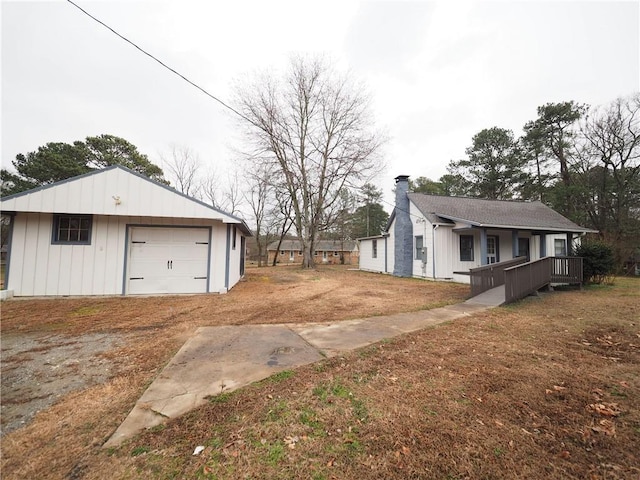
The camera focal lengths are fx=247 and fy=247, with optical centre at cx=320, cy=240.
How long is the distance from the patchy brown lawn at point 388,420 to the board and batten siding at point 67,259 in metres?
5.44

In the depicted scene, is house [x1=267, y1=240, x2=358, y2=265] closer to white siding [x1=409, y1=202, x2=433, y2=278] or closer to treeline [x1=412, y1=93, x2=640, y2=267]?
treeline [x1=412, y1=93, x2=640, y2=267]

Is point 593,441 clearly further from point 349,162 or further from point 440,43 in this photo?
point 349,162

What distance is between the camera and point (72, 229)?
7.71m

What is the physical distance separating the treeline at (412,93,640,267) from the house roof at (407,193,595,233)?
4051mm

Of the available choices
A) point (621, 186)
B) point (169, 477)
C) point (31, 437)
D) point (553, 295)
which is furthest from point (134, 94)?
point (621, 186)

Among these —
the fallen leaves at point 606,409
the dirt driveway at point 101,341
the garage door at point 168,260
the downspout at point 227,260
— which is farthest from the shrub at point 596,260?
the garage door at point 168,260

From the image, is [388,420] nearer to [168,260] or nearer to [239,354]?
[239,354]

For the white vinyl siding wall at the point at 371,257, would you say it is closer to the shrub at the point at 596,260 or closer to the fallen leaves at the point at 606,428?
the shrub at the point at 596,260

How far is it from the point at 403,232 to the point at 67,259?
1528cm

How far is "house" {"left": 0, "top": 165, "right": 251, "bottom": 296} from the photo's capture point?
7336mm

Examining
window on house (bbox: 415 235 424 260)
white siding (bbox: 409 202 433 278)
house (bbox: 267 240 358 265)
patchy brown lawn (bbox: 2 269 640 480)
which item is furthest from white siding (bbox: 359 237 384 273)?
house (bbox: 267 240 358 265)

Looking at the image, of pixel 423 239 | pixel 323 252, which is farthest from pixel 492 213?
pixel 323 252

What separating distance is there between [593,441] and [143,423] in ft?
11.8

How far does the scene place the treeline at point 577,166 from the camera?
18797 mm
